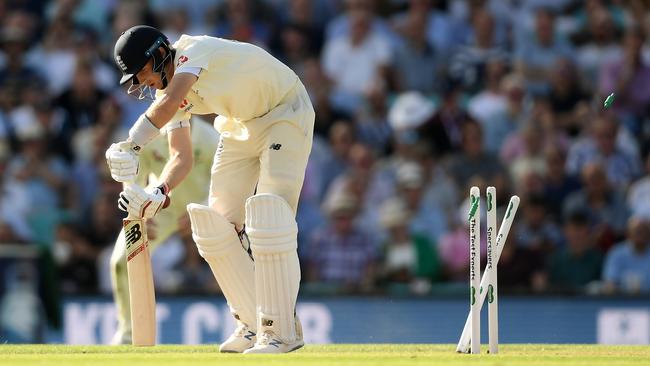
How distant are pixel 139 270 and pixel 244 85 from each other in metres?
0.98

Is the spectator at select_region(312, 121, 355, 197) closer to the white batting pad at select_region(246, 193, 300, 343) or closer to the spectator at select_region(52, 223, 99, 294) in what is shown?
the spectator at select_region(52, 223, 99, 294)

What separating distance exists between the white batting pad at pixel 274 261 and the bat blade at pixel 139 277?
0.55 m

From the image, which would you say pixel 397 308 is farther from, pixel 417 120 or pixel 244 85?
pixel 244 85

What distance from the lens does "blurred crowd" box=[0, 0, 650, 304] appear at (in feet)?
A: 34.9

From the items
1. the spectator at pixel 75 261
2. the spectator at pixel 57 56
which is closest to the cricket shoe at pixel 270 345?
the spectator at pixel 75 261

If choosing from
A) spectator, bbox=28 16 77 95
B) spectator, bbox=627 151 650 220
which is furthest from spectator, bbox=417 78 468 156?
spectator, bbox=28 16 77 95

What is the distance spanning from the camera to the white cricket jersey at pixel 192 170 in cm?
848

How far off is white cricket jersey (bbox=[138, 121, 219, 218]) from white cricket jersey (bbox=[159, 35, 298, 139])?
5.50 feet

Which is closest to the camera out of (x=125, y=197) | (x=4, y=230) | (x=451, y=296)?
(x=125, y=197)

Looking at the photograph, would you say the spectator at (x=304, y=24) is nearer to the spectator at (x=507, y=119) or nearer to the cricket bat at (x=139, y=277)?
the spectator at (x=507, y=119)

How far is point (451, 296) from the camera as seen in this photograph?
10.2 metres

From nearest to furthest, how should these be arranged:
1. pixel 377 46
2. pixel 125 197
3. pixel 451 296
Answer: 1. pixel 125 197
2. pixel 451 296
3. pixel 377 46

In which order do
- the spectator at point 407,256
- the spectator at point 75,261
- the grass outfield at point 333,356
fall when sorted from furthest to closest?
the spectator at point 75,261
the spectator at point 407,256
the grass outfield at point 333,356

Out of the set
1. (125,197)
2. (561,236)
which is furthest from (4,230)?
(125,197)
